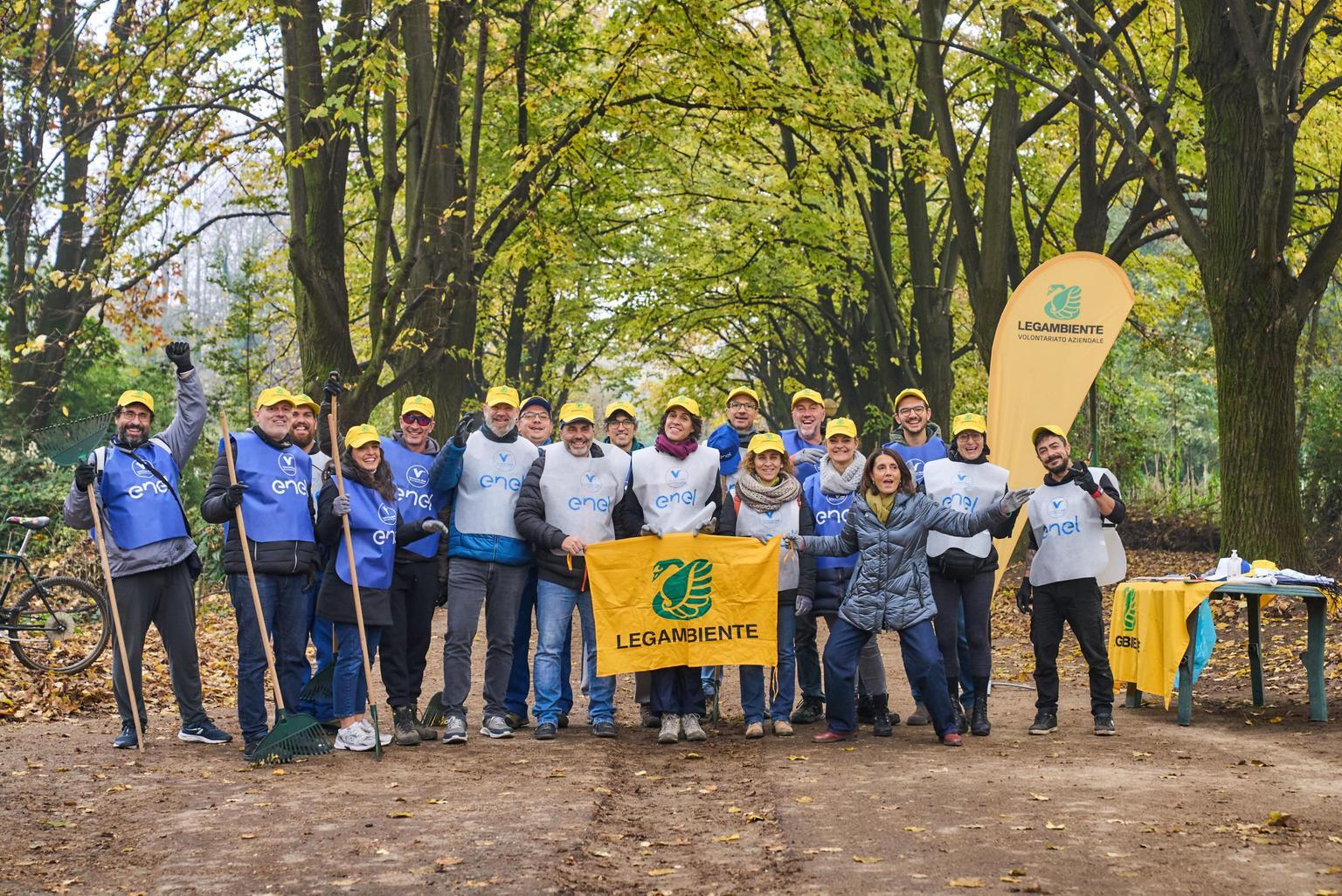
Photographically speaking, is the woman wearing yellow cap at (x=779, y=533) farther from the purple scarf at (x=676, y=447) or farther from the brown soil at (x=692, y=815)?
the purple scarf at (x=676, y=447)

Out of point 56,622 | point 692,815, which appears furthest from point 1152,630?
point 56,622

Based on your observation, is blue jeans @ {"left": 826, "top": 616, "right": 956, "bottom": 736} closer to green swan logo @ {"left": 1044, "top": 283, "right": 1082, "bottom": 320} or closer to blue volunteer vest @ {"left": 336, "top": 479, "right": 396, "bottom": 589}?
blue volunteer vest @ {"left": 336, "top": 479, "right": 396, "bottom": 589}

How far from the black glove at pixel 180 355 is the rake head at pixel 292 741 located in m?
2.06

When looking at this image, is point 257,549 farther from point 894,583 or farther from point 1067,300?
point 1067,300

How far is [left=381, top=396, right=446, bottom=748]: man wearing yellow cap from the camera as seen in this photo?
28.6 ft

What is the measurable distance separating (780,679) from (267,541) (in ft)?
10.6

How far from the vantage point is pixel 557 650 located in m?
8.87

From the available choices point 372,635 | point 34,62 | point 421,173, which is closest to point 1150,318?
point 421,173

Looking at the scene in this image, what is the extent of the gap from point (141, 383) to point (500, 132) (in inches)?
329

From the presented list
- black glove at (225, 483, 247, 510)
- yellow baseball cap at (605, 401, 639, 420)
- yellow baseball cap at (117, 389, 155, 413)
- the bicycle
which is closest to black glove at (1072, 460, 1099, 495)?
yellow baseball cap at (605, 401, 639, 420)

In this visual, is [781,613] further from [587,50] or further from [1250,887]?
[587,50]

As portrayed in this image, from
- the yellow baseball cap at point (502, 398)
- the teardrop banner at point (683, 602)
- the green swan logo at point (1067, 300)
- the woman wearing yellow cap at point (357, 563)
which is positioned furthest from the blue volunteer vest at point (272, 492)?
the green swan logo at point (1067, 300)

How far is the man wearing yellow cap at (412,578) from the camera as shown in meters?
8.70

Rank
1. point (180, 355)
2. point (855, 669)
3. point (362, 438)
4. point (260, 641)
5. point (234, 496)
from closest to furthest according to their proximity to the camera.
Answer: point (234, 496), point (180, 355), point (260, 641), point (362, 438), point (855, 669)
